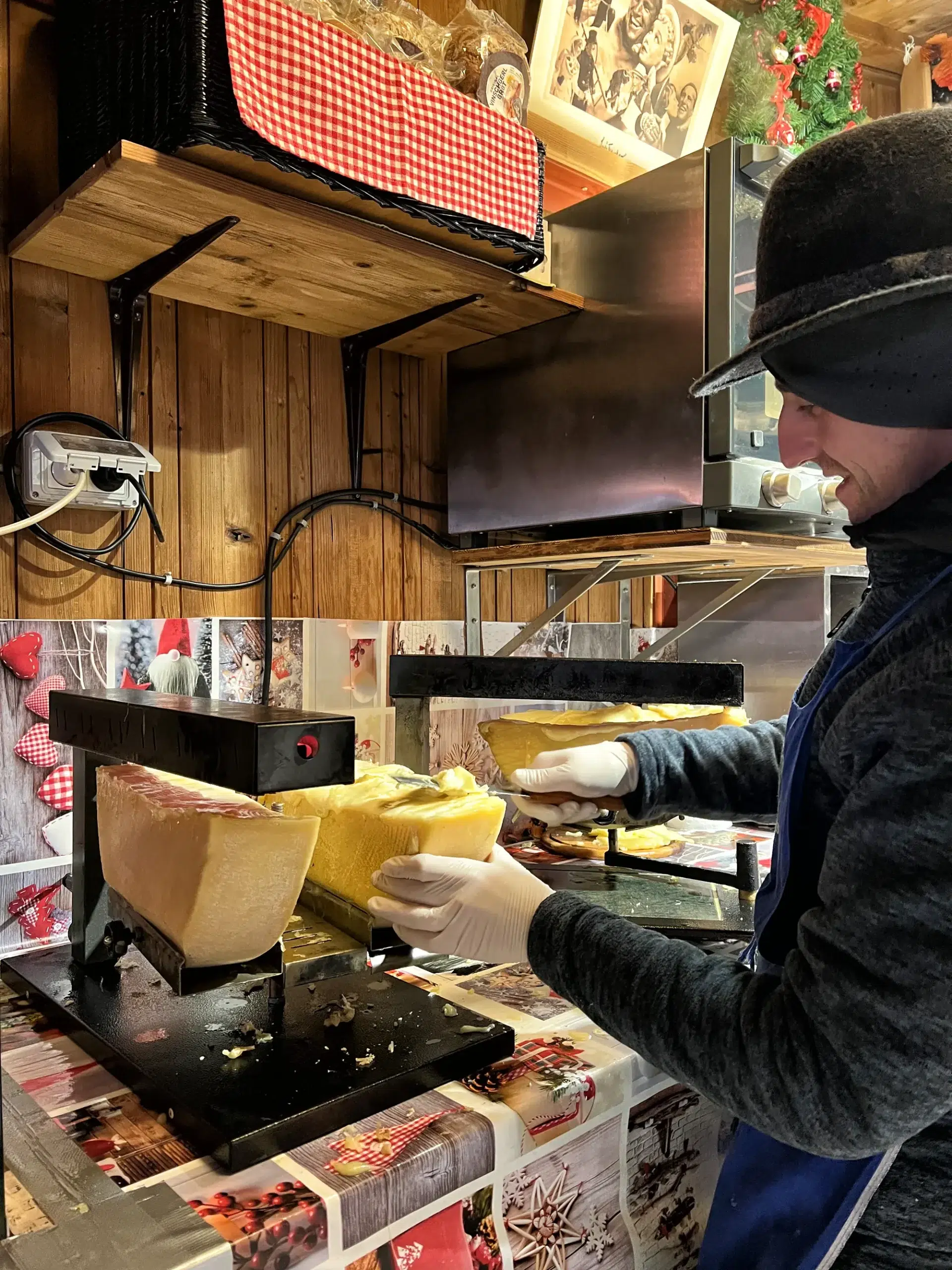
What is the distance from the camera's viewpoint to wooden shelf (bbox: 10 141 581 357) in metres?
1.22

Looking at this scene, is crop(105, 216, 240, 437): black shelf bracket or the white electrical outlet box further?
crop(105, 216, 240, 437): black shelf bracket

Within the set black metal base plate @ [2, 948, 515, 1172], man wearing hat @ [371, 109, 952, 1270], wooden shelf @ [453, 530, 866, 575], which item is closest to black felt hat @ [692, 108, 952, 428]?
man wearing hat @ [371, 109, 952, 1270]

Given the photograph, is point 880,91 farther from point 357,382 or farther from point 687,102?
point 357,382

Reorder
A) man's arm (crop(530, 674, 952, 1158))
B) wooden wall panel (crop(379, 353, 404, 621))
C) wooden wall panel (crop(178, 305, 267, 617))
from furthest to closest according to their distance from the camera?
wooden wall panel (crop(379, 353, 404, 621)), wooden wall panel (crop(178, 305, 267, 617)), man's arm (crop(530, 674, 952, 1158))

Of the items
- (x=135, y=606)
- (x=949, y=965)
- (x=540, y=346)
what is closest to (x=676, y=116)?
(x=540, y=346)

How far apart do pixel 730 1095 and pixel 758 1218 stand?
0.29 metres

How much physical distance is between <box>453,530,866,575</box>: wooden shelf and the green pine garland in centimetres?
114

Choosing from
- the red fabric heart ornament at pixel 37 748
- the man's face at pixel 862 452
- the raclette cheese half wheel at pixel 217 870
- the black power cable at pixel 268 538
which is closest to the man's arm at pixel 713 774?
the man's face at pixel 862 452

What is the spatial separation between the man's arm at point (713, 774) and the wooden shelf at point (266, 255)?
0.88 metres

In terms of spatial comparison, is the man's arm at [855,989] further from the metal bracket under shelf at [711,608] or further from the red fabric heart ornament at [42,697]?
the metal bracket under shelf at [711,608]

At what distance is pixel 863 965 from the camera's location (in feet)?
2.05

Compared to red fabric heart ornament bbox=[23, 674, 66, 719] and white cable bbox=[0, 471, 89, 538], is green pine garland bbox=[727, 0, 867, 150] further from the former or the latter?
red fabric heart ornament bbox=[23, 674, 66, 719]

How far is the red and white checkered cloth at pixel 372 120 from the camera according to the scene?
1135 millimetres

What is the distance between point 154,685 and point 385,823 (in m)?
0.73
